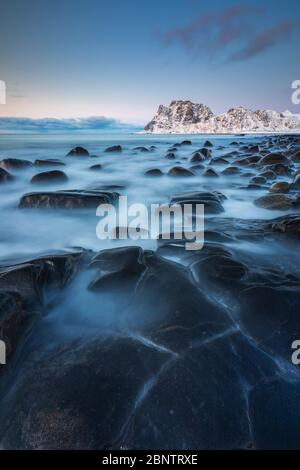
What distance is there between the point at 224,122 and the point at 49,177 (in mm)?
161476

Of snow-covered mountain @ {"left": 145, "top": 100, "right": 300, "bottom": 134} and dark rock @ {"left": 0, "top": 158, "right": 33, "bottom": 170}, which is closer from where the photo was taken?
dark rock @ {"left": 0, "top": 158, "right": 33, "bottom": 170}

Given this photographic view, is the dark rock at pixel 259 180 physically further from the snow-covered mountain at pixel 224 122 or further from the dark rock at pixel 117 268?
the snow-covered mountain at pixel 224 122

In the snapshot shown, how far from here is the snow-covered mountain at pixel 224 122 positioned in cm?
14762

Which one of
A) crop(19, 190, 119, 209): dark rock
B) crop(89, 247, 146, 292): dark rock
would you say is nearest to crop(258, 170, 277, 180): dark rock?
crop(19, 190, 119, 209): dark rock

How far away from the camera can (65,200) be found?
14.3ft

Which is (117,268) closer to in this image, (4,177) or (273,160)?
(4,177)

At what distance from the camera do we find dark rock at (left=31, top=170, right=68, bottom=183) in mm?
6533

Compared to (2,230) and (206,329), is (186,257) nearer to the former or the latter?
(206,329)

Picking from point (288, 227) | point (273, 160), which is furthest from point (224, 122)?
point (288, 227)

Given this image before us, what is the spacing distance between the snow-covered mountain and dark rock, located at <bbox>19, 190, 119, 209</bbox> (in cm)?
14248

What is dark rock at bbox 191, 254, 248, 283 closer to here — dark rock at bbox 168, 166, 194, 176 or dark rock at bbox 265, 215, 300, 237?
dark rock at bbox 265, 215, 300, 237

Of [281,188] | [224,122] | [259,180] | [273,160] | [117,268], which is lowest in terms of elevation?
[117,268]

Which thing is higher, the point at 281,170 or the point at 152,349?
the point at 281,170

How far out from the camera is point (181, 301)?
180 centimetres
